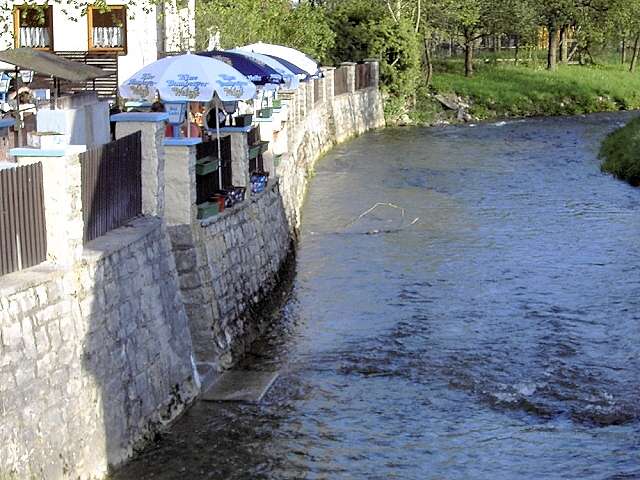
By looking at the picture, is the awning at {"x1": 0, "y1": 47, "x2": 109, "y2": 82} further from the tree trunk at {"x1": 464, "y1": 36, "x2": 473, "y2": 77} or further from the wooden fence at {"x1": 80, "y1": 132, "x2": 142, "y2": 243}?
the tree trunk at {"x1": 464, "y1": 36, "x2": 473, "y2": 77}

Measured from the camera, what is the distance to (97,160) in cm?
1404

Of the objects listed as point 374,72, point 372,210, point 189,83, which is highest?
point 189,83

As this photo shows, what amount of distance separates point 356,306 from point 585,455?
705 centimetres

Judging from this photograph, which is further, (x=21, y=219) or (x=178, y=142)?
(x=178, y=142)

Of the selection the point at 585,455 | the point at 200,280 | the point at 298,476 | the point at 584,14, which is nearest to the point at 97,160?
the point at 200,280

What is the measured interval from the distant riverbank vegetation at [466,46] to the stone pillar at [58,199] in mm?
28503

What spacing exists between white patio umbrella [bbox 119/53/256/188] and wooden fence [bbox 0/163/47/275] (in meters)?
5.64

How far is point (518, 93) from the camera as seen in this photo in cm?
5641

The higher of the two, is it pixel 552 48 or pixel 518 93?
pixel 552 48

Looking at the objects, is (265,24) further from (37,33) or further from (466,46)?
(466,46)

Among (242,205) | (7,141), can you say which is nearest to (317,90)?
(242,205)

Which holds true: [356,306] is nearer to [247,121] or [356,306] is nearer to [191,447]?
[247,121]

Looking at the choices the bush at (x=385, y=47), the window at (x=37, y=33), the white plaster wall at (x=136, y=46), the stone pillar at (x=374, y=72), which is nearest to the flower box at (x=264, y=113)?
the white plaster wall at (x=136, y=46)

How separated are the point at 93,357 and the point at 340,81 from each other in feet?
113
